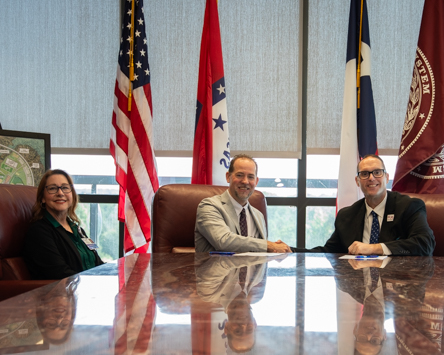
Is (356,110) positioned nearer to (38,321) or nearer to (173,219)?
(173,219)

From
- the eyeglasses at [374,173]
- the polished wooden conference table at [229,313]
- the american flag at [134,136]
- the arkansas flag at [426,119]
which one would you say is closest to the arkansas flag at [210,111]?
the american flag at [134,136]

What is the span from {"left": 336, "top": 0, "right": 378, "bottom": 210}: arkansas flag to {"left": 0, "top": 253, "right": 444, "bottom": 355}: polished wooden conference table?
94.5 inches

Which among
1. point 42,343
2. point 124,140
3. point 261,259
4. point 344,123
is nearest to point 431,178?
point 344,123

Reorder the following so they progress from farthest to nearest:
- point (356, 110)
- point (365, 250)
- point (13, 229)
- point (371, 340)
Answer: point (356, 110)
point (13, 229)
point (365, 250)
point (371, 340)

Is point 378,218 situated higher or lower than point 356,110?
lower

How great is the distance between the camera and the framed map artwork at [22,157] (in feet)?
11.2

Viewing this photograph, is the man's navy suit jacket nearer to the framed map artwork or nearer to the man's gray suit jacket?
the man's gray suit jacket

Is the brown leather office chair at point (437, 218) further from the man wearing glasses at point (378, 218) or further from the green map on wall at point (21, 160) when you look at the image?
the green map on wall at point (21, 160)

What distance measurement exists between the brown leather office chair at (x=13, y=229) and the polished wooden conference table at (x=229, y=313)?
3.40ft

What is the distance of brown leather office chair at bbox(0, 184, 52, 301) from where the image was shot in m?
2.26

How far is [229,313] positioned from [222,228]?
1664 mm

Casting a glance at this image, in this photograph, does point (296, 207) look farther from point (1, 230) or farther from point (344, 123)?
point (1, 230)

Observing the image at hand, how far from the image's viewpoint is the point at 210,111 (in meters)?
3.93

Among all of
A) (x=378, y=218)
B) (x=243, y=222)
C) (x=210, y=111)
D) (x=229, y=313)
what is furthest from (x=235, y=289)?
(x=210, y=111)
